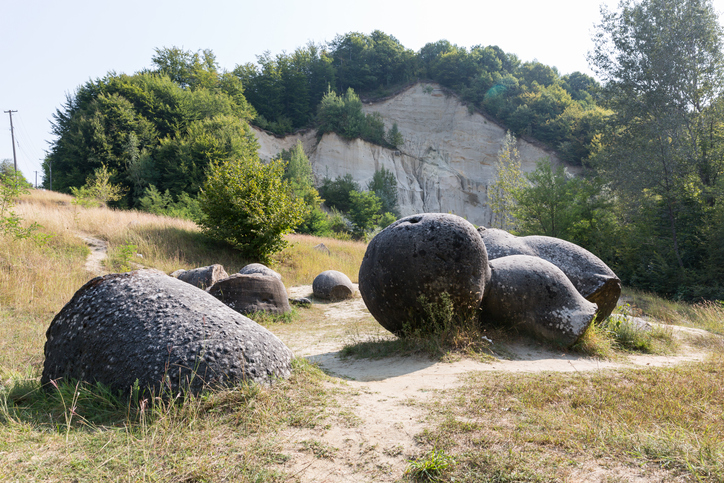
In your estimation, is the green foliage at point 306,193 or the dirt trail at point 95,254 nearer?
the dirt trail at point 95,254

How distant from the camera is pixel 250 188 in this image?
14820mm

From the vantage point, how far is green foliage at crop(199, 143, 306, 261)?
14.6 metres

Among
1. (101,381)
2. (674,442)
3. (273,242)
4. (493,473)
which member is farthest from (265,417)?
(273,242)

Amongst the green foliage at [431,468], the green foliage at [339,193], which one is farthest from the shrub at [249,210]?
the green foliage at [339,193]

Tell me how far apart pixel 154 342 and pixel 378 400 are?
6.71 ft

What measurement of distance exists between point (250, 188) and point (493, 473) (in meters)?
14.2

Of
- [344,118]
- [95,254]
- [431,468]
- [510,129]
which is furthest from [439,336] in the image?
[510,129]

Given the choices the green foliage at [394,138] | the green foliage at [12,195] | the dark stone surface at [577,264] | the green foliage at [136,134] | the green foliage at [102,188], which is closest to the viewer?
the dark stone surface at [577,264]

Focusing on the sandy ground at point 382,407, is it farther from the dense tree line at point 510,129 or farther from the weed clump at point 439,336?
the dense tree line at point 510,129

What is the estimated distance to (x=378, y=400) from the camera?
341cm

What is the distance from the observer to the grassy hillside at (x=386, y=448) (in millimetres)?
2143

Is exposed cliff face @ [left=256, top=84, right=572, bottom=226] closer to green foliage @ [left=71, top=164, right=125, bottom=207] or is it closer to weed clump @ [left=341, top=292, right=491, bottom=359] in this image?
green foliage @ [left=71, top=164, right=125, bottom=207]

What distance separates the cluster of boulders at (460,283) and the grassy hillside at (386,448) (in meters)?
1.50

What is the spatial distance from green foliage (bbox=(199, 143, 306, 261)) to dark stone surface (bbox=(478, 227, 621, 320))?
30.4 ft
